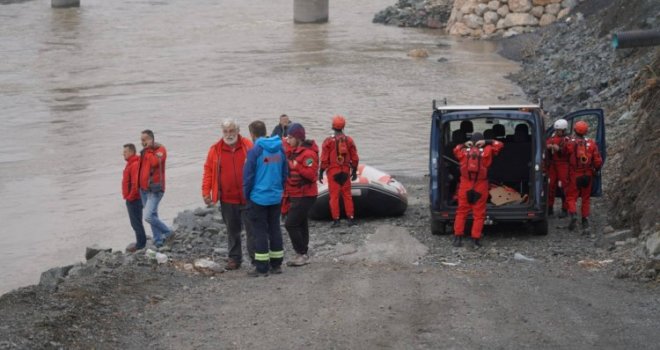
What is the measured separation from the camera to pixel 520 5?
45281mm

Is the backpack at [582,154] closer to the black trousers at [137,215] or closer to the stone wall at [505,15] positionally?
the black trousers at [137,215]

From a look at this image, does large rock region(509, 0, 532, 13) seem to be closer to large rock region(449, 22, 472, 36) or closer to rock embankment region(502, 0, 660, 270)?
rock embankment region(502, 0, 660, 270)

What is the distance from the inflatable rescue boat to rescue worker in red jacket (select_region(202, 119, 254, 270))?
11.2 feet

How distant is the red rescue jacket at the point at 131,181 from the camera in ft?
42.8

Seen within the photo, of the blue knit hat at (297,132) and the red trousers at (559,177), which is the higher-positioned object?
the blue knit hat at (297,132)

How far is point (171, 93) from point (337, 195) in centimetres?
2001

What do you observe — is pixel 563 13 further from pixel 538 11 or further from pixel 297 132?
pixel 297 132

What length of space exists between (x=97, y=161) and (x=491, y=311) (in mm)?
15893

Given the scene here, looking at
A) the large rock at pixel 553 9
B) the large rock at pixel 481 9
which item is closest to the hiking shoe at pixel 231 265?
the large rock at pixel 553 9

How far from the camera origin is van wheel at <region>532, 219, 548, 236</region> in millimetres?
12828

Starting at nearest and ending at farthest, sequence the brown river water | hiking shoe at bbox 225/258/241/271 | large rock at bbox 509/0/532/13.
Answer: hiking shoe at bbox 225/258/241/271 → the brown river water → large rock at bbox 509/0/532/13

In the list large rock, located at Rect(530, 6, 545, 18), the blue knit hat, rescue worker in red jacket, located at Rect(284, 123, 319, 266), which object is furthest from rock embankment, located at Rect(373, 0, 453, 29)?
the blue knit hat

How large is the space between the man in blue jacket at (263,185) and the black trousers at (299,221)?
0.82 metres

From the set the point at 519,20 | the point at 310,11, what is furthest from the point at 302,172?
the point at 310,11
